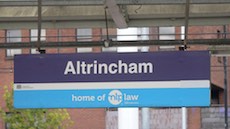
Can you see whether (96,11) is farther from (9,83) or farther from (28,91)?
(9,83)

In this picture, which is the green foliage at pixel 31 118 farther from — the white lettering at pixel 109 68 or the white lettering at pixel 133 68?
the white lettering at pixel 133 68

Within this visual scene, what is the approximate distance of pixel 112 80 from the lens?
8.64m

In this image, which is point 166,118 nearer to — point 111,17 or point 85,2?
point 111,17

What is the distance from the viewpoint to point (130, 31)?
23.4 meters

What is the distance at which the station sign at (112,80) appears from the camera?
336 inches

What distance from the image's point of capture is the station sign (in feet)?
28.0

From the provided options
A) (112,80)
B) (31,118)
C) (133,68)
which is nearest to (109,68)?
(112,80)

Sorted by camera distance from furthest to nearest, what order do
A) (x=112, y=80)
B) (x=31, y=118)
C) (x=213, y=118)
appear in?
(x=213, y=118)
(x=31, y=118)
(x=112, y=80)

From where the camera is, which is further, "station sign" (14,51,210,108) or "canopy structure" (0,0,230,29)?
"canopy structure" (0,0,230,29)

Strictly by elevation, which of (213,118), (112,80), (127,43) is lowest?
(213,118)

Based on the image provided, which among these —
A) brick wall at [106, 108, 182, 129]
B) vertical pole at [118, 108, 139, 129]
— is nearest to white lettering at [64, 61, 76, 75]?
vertical pole at [118, 108, 139, 129]

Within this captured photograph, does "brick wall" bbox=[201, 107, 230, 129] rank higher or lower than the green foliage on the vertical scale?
lower

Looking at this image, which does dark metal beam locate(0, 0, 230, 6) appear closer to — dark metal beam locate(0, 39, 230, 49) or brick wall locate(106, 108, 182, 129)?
dark metal beam locate(0, 39, 230, 49)

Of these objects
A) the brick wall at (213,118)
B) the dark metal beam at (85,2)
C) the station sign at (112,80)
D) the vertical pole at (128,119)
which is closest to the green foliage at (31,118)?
the vertical pole at (128,119)
